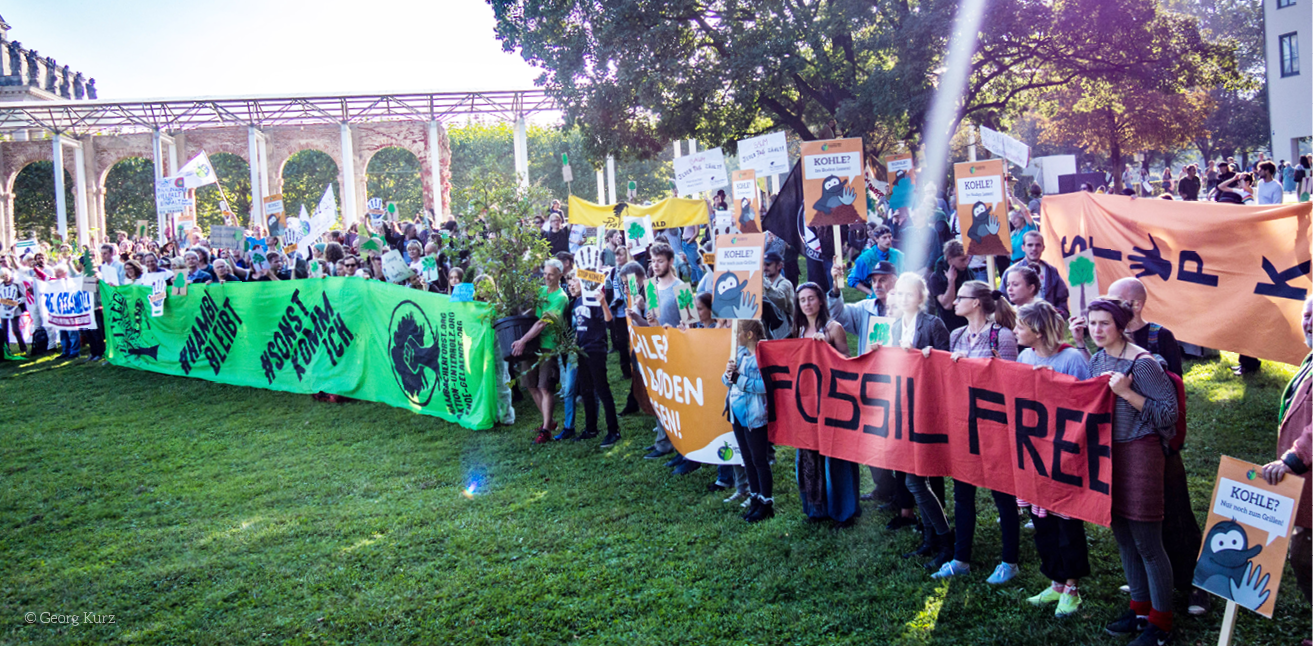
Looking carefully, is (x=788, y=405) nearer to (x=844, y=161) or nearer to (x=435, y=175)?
(x=844, y=161)

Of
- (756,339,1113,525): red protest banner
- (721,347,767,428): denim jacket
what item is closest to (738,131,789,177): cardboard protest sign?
(721,347,767,428): denim jacket

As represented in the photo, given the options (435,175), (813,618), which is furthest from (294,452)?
(435,175)

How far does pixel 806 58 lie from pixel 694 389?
1722 cm

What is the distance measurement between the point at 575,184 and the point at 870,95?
47.1m

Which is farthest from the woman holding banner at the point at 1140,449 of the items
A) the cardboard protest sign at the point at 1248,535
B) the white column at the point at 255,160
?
the white column at the point at 255,160

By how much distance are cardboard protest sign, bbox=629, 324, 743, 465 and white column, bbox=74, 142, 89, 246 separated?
124 feet

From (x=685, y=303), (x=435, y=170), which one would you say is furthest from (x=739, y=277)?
(x=435, y=170)

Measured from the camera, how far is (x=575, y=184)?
215 ft

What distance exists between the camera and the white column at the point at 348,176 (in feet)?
113

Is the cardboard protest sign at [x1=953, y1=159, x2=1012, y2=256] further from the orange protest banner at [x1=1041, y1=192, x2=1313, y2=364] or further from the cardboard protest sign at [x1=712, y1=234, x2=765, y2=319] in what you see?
the cardboard protest sign at [x1=712, y1=234, x2=765, y2=319]

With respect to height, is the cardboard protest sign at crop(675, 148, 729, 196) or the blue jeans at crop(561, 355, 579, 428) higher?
the cardboard protest sign at crop(675, 148, 729, 196)

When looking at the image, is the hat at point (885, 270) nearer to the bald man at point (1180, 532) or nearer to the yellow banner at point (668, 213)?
the bald man at point (1180, 532)

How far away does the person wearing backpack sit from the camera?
5.11 m

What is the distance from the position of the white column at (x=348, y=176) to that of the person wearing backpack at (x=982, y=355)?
32.1 metres
